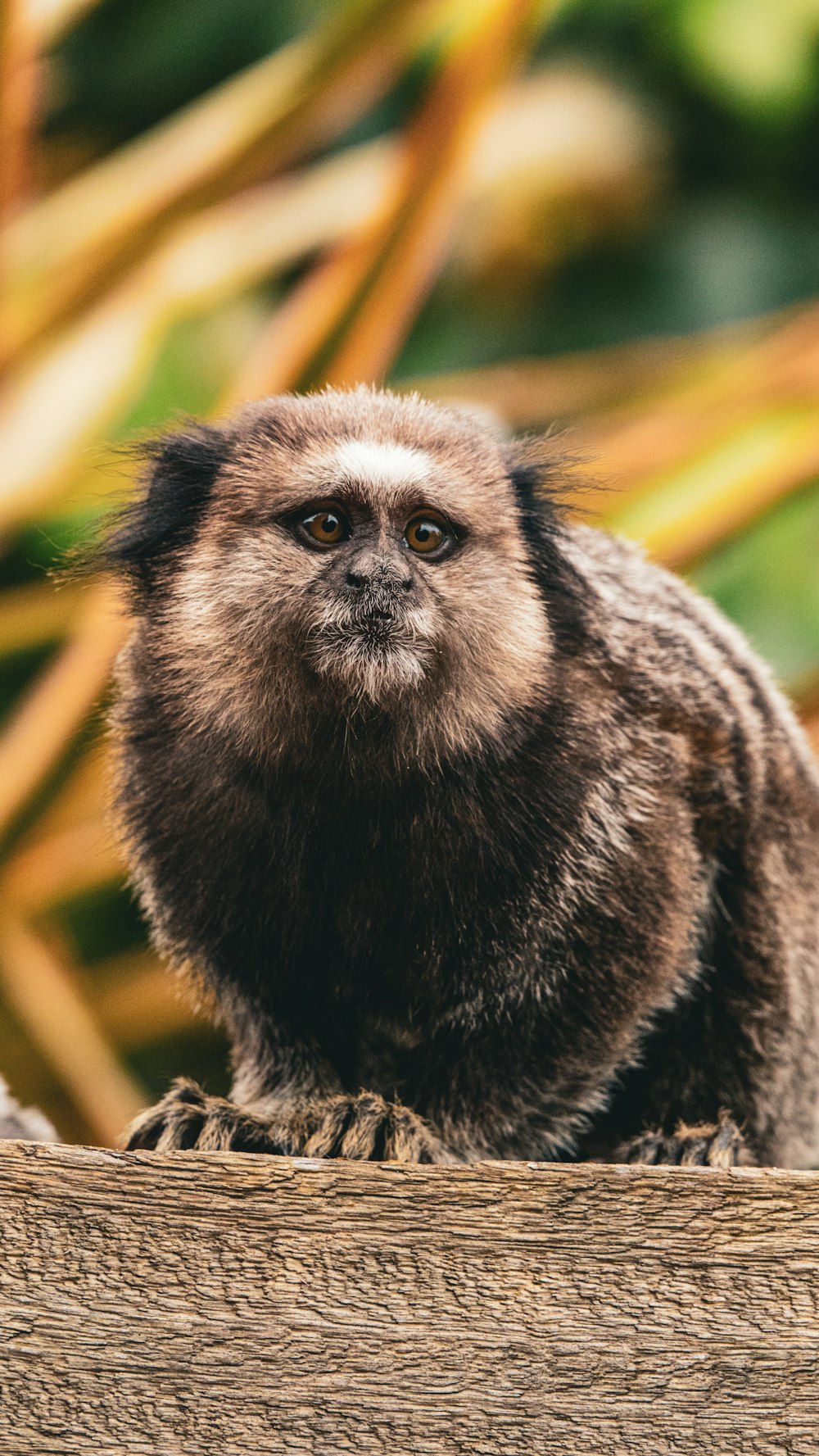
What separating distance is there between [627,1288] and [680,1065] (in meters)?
0.93

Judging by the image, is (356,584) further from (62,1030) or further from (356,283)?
(62,1030)

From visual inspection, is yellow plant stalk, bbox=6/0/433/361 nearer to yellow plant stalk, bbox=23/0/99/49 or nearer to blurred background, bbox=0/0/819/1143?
blurred background, bbox=0/0/819/1143

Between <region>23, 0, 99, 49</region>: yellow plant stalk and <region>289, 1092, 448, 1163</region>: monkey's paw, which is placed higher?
<region>23, 0, 99, 49</region>: yellow plant stalk

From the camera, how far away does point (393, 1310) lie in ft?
5.71

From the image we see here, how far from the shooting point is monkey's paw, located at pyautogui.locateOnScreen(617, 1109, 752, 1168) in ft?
7.88

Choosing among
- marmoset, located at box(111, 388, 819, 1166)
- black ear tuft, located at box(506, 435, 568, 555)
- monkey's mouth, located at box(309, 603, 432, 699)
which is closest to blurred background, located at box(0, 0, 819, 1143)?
black ear tuft, located at box(506, 435, 568, 555)

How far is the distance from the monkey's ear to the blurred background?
3.12 ft

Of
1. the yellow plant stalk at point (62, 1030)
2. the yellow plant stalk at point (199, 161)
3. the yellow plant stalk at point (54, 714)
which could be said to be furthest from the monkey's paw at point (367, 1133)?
the yellow plant stalk at point (199, 161)

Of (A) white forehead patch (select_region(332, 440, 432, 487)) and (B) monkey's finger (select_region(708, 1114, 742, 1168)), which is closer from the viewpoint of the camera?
(A) white forehead patch (select_region(332, 440, 432, 487))

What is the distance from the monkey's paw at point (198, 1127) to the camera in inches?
85.9

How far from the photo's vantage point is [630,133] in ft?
19.5

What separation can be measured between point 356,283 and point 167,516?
6.02 ft

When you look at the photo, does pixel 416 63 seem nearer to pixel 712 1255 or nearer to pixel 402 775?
pixel 402 775

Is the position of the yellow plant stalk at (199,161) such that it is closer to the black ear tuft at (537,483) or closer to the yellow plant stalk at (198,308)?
the yellow plant stalk at (198,308)
